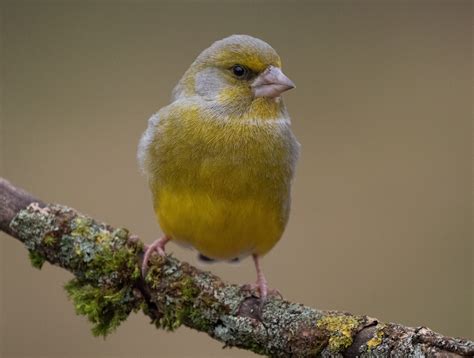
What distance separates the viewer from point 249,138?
4.27 m

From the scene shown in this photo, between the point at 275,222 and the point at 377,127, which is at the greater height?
the point at 377,127

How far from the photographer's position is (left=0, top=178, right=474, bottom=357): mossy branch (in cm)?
365

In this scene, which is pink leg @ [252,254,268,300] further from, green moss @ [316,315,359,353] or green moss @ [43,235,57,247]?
green moss @ [43,235,57,247]

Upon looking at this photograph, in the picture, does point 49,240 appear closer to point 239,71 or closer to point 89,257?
point 89,257

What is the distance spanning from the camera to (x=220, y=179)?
4.16 meters

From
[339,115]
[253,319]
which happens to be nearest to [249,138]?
[253,319]

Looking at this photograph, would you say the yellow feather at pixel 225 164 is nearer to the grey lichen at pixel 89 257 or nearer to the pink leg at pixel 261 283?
the pink leg at pixel 261 283

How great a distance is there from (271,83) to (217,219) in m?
0.72

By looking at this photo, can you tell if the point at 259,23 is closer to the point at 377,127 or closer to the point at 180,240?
the point at 377,127

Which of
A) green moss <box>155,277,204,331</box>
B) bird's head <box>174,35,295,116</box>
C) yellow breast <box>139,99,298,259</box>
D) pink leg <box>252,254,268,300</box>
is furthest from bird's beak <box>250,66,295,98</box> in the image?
green moss <box>155,277,204,331</box>

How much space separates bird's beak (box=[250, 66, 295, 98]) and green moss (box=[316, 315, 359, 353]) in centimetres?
124

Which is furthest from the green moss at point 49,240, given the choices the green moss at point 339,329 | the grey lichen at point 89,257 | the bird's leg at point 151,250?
the green moss at point 339,329

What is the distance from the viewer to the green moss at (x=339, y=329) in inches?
134

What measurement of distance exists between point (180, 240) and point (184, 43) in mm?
3069
